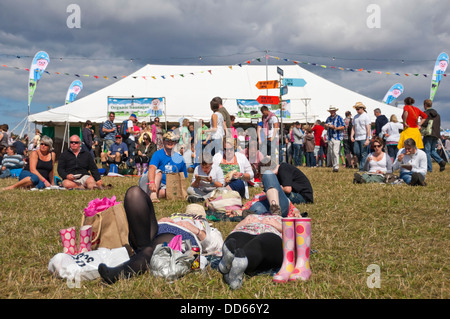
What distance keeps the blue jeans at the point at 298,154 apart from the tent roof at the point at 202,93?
388cm

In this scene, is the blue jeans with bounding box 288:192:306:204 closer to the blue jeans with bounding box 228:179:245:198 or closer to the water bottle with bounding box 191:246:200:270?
the blue jeans with bounding box 228:179:245:198

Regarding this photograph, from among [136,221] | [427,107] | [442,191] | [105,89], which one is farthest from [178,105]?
[136,221]

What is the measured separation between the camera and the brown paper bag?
23.6ft

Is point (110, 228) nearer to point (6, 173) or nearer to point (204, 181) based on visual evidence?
point (204, 181)

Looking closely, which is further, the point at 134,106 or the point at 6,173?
the point at 134,106

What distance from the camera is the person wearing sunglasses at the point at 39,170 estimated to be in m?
8.76

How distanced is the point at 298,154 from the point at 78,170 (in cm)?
1060

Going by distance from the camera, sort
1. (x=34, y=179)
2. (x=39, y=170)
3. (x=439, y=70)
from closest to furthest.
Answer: (x=34, y=179) → (x=39, y=170) → (x=439, y=70)

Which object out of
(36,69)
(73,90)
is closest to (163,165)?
(36,69)

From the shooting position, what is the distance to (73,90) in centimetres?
3052

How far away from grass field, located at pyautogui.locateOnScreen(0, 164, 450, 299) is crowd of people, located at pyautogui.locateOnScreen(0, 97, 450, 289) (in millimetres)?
203

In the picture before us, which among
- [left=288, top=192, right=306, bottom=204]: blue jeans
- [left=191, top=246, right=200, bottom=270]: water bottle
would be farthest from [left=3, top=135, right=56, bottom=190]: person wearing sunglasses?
[left=191, top=246, right=200, bottom=270]: water bottle

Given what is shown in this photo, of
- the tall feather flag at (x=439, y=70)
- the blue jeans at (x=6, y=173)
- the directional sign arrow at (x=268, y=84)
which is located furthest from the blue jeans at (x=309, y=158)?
the blue jeans at (x=6, y=173)

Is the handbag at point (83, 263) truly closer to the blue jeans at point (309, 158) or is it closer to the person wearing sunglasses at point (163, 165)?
the person wearing sunglasses at point (163, 165)
